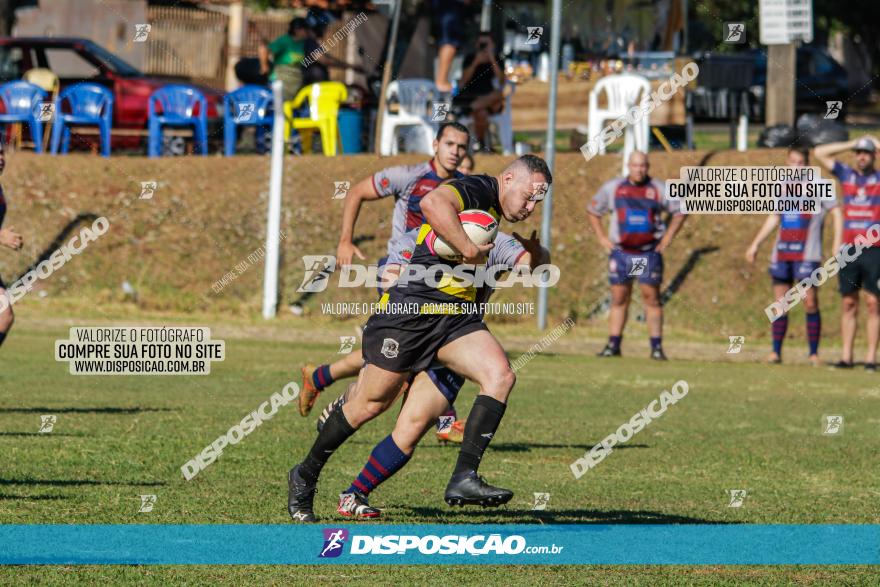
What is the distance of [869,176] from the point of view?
1784 centimetres

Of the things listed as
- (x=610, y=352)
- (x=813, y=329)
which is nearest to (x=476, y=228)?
(x=610, y=352)

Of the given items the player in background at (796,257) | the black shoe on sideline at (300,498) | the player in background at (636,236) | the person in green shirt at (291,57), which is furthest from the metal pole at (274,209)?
the black shoe on sideline at (300,498)

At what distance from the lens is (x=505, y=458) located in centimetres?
1108

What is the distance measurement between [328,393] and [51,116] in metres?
10.5

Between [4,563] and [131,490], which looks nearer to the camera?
[4,563]

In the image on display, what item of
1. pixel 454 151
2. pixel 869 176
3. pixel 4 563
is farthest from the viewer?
pixel 869 176

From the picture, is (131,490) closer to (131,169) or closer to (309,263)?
(309,263)

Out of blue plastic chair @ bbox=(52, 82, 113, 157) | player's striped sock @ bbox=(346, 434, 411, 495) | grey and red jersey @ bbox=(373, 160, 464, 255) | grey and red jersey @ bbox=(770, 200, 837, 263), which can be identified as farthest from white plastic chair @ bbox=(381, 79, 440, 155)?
player's striped sock @ bbox=(346, 434, 411, 495)

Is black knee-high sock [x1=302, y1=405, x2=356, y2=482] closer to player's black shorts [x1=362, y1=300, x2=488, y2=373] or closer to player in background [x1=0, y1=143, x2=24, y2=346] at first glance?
player's black shorts [x1=362, y1=300, x2=488, y2=373]

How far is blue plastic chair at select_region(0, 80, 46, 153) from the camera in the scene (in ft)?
78.4

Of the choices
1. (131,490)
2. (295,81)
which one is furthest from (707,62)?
(131,490)

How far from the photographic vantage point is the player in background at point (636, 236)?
18578 mm

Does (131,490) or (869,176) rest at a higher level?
(869,176)

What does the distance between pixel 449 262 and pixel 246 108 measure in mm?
15253
